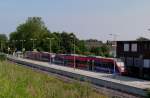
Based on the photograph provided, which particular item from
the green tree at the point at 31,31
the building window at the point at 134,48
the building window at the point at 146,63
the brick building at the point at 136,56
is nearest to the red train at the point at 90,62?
the brick building at the point at 136,56

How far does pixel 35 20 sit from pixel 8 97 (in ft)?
441

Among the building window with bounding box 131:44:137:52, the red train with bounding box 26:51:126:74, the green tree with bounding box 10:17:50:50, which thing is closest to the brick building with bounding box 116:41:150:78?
the building window with bounding box 131:44:137:52

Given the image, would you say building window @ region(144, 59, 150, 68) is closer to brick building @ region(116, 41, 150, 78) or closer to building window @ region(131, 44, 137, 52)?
brick building @ region(116, 41, 150, 78)

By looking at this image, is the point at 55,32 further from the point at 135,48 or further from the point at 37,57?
the point at 135,48

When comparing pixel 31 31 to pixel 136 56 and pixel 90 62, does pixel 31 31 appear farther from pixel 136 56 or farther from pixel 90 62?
pixel 136 56

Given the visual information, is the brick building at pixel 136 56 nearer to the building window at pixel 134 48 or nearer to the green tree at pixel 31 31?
the building window at pixel 134 48

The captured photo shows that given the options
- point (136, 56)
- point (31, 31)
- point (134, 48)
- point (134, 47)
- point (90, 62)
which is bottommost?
point (90, 62)

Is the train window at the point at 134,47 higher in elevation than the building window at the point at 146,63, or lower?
higher

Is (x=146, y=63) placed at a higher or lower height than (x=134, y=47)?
lower

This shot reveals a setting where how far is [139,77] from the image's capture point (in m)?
55.9

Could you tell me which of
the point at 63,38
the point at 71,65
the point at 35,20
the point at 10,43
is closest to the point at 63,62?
the point at 71,65

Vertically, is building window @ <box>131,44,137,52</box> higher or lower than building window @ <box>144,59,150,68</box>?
higher

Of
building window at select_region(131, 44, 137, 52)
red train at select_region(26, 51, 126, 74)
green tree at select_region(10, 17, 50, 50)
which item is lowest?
red train at select_region(26, 51, 126, 74)

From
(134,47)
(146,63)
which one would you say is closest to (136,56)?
(134,47)
